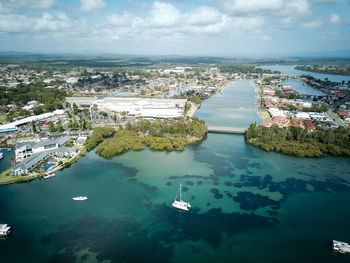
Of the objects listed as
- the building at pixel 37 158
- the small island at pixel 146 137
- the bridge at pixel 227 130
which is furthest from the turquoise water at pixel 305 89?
the building at pixel 37 158

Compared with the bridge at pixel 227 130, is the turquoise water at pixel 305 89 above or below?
above

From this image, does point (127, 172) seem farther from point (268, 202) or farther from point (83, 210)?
point (268, 202)

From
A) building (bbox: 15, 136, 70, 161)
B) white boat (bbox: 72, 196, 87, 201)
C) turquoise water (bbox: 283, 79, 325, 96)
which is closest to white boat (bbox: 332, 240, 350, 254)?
white boat (bbox: 72, 196, 87, 201)

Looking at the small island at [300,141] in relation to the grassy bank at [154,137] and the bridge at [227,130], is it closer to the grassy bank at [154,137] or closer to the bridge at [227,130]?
the bridge at [227,130]

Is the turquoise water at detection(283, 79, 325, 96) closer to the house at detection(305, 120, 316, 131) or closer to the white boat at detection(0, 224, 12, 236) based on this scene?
the house at detection(305, 120, 316, 131)

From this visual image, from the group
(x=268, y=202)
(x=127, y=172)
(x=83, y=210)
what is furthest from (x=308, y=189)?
(x=83, y=210)

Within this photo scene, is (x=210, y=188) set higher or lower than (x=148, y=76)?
lower
